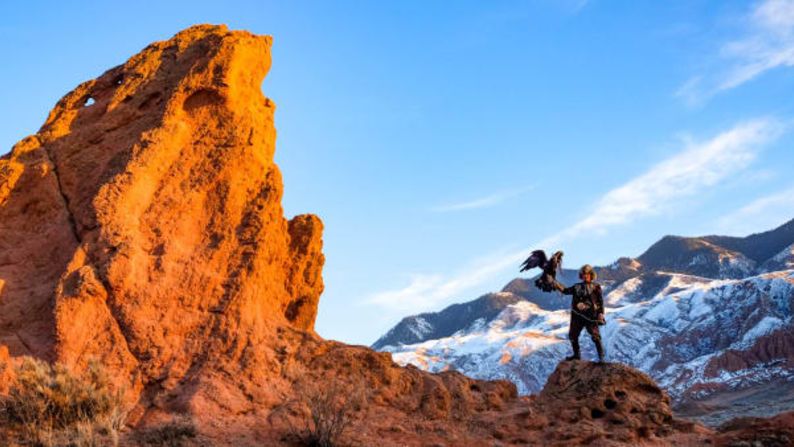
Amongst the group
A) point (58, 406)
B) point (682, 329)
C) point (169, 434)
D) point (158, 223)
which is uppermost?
point (158, 223)

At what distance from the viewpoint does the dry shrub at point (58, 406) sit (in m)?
8.12

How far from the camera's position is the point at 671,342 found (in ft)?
254

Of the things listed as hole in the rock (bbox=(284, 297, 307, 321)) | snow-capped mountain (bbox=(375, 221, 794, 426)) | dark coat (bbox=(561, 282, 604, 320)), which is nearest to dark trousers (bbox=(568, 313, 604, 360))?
dark coat (bbox=(561, 282, 604, 320))

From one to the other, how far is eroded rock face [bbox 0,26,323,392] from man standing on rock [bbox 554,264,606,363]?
5.02 m

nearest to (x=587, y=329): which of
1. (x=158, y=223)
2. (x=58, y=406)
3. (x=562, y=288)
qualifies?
(x=562, y=288)

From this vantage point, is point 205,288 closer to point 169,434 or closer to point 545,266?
point 169,434

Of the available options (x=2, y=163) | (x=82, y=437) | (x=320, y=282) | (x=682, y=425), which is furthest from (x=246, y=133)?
(x=682, y=425)

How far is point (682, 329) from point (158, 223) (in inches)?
3088

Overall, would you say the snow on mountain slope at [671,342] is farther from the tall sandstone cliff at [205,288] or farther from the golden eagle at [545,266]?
the tall sandstone cliff at [205,288]

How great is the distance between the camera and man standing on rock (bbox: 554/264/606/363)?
40.6ft

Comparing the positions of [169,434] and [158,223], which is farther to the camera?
[158,223]

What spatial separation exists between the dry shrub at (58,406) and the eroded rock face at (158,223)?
1032mm

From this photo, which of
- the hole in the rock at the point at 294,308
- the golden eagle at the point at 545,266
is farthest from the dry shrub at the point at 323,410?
the golden eagle at the point at 545,266

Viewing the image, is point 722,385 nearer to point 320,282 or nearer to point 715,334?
point 715,334
